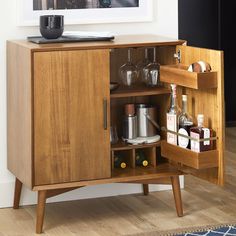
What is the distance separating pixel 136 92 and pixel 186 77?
339 millimetres

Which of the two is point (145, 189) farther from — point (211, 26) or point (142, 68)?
point (211, 26)

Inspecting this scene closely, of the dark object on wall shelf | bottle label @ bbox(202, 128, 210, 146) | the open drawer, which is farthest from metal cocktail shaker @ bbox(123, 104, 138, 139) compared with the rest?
the dark object on wall shelf

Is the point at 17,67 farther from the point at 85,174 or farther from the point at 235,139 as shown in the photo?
the point at 235,139

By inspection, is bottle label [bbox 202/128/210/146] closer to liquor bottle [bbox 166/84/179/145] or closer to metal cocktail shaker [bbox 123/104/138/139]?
liquor bottle [bbox 166/84/179/145]

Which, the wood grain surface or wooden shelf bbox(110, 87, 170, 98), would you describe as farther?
wooden shelf bbox(110, 87, 170, 98)

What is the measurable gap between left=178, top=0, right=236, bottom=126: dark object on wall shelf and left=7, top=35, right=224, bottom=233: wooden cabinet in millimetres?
1872

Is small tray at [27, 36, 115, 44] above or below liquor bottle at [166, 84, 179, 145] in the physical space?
above

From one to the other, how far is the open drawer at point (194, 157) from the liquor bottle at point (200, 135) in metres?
0.03

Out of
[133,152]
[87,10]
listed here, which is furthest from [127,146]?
[87,10]

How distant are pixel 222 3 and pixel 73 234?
2.64m

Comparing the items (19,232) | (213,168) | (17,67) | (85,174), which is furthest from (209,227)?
(17,67)

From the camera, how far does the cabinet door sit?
3.39 meters

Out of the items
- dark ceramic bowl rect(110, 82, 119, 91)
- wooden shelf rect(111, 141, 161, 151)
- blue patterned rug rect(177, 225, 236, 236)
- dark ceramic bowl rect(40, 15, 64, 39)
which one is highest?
dark ceramic bowl rect(40, 15, 64, 39)

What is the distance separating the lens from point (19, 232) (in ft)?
11.5
